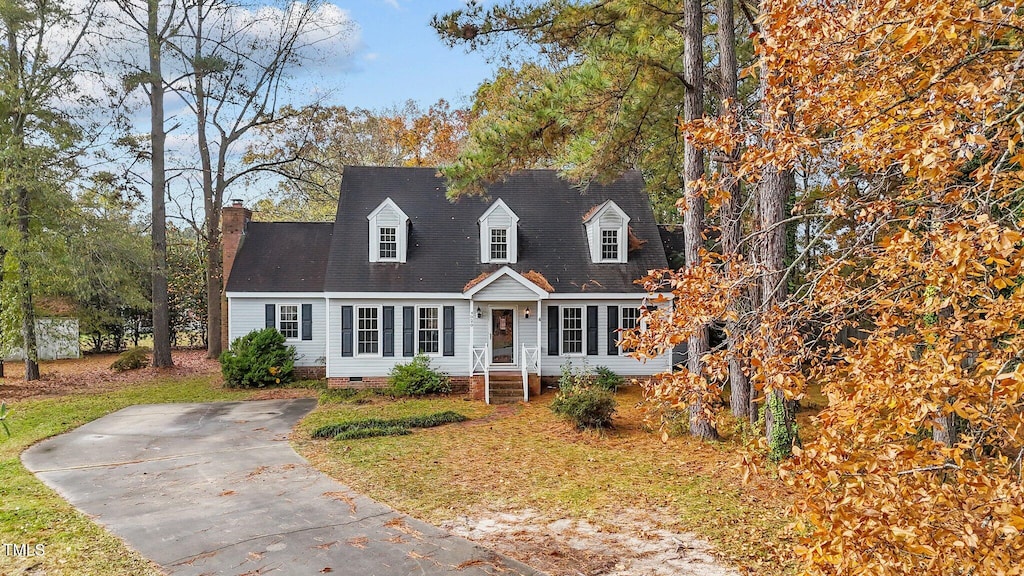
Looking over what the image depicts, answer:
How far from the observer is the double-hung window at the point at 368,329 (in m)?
18.2

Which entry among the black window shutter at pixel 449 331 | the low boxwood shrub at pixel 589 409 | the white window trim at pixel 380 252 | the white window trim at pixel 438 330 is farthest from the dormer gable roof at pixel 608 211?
the low boxwood shrub at pixel 589 409

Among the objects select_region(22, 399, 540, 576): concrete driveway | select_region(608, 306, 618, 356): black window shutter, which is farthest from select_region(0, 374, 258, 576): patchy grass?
select_region(608, 306, 618, 356): black window shutter

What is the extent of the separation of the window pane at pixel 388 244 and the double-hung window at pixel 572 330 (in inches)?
213

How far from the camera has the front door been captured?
18.4m

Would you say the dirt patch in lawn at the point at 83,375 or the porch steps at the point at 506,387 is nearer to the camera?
the porch steps at the point at 506,387

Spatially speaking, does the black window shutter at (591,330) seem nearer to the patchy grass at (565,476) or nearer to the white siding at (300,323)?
the patchy grass at (565,476)

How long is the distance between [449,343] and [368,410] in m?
3.84

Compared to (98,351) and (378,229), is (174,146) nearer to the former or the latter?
(98,351)

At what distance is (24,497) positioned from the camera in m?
8.05

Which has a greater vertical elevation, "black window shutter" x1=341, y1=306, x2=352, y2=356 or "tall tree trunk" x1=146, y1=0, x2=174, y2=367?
"tall tree trunk" x1=146, y1=0, x2=174, y2=367

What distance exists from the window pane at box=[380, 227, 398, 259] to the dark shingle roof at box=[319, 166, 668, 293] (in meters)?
0.32

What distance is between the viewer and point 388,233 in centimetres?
1895

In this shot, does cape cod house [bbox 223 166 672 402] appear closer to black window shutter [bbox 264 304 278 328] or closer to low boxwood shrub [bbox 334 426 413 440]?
black window shutter [bbox 264 304 278 328]

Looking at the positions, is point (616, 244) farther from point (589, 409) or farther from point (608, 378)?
point (589, 409)
